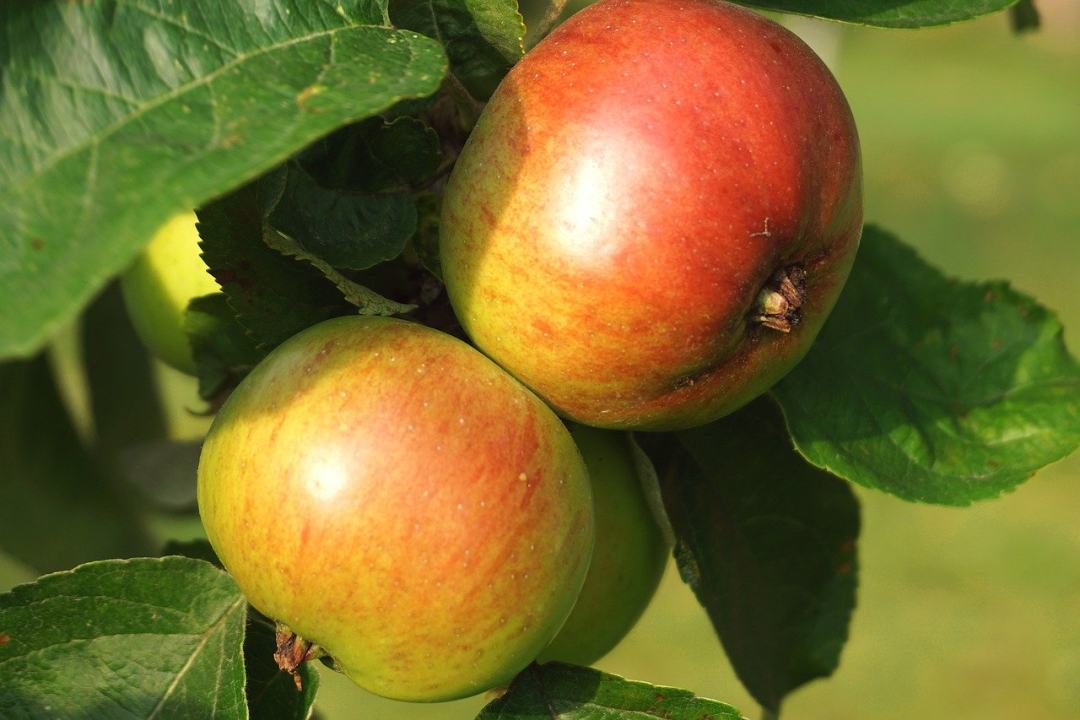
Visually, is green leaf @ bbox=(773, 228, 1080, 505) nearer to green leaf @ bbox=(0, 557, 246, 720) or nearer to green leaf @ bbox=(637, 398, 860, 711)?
green leaf @ bbox=(637, 398, 860, 711)

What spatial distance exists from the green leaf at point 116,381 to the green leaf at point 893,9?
3.19 feet

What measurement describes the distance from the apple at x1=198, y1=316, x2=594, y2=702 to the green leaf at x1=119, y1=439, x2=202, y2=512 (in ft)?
1.87

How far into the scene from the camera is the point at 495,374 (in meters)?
0.93

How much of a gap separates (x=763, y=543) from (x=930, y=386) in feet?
0.78

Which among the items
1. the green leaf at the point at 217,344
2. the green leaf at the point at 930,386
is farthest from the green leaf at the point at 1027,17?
the green leaf at the point at 217,344

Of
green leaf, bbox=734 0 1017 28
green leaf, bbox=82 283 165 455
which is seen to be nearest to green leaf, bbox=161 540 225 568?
green leaf, bbox=82 283 165 455

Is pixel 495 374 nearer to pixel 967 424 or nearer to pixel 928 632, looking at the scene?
pixel 967 424

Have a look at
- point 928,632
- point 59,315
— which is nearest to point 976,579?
point 928,632

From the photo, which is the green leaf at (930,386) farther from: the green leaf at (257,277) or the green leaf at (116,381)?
the green leaf at (116,381)

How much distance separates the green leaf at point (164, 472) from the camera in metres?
1.48

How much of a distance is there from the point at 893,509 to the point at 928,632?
34.6 inches

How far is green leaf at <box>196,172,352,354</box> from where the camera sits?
0.93m

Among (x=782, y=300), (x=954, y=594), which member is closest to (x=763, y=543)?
(x=782, y=300)

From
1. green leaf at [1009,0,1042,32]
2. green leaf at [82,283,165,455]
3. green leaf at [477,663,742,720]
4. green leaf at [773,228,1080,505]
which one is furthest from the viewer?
green leaf at [82,283,165,455]
